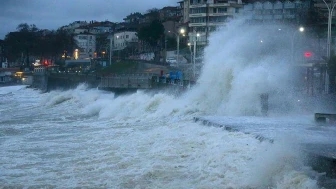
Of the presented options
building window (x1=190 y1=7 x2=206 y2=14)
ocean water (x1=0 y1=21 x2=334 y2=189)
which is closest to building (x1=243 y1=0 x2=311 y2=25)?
building window (x1=190 y1=7 x2=206 y2=14)

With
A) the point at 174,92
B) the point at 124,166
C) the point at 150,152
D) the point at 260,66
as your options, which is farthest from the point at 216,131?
the point at 174,92

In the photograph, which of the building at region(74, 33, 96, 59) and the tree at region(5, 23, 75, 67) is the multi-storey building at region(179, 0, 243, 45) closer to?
the tree at region(5, 23, 75, 67)

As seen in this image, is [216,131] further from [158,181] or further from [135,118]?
[135,118]

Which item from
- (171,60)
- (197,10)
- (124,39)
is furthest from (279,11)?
(124,39)

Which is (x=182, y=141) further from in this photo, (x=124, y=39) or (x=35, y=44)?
(x=35, y=44)

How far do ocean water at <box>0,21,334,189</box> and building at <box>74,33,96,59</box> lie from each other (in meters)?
97.8

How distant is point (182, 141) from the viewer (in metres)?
15.9

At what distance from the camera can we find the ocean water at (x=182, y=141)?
37.6 feet

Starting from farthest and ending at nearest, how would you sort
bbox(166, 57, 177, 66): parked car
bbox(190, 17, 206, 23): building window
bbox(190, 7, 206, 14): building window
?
bbox(190, 7, 206, 14): building window → bbox(190, 17, 206, 23): building window → bbox(166, 57, 177, 66): parked car

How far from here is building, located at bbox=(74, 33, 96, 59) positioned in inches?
5101

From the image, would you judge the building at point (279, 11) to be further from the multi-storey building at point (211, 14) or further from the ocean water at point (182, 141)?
the ocean water at point (182, 141)

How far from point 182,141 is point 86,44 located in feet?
387

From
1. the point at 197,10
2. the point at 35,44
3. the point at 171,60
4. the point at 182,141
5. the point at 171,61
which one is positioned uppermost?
the point at 197,10

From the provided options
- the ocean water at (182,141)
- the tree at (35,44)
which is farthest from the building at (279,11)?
the tree at (35,44)
